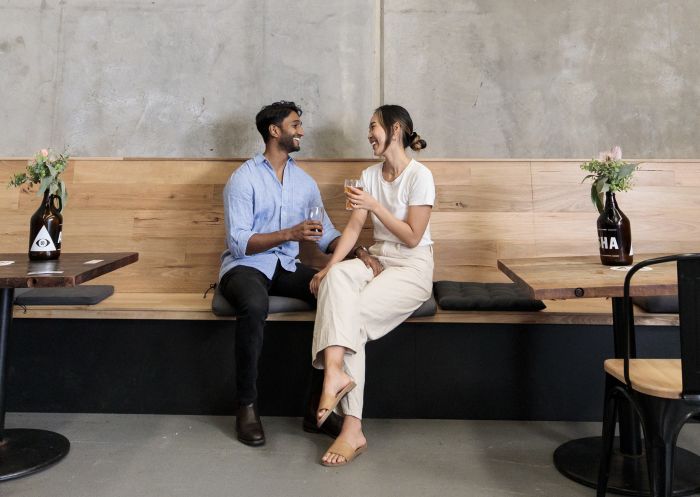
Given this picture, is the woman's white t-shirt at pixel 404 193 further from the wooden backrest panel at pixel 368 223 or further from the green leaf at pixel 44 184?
the green leaf at pixel 44 184

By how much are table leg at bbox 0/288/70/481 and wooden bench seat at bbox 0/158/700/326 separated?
83 cm

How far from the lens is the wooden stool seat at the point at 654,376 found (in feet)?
4.62

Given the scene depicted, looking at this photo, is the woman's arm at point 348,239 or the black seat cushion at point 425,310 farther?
the woman's arm at point 348,239

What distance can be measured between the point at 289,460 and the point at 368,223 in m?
1.34

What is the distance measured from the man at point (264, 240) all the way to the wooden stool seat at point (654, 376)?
1121 mm

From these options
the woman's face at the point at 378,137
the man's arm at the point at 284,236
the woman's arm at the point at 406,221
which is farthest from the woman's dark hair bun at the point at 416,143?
the man's arm at the point at 284,236

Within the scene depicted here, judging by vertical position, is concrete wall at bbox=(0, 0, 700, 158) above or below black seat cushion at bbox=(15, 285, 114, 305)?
above

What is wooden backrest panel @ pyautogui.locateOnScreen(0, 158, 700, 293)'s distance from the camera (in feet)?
9.84

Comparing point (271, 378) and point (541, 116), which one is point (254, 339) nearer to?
point (271, 378)

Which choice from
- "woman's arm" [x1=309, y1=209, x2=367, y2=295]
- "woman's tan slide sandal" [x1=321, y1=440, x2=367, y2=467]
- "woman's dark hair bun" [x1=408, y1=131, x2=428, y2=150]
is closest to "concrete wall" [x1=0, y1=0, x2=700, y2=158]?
"woman's dark hair bun" [x1=408, y1=131, x2=428, y2=150]

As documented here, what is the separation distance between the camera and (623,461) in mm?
2049

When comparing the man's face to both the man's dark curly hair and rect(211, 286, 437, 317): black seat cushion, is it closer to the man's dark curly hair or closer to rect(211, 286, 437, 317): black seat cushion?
the man's dark curly hair

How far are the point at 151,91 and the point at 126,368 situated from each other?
1.56m

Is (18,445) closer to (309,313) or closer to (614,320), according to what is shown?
(309,313)
